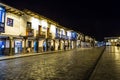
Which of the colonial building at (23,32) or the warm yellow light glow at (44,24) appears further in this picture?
the warm yellow light glow at (44,24)

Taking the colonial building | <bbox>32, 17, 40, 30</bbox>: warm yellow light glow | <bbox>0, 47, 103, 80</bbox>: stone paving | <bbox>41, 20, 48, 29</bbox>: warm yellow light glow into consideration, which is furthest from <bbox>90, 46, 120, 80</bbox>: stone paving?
<bbox>41, 20, 48, 29</bbox>: warm yellow light glow

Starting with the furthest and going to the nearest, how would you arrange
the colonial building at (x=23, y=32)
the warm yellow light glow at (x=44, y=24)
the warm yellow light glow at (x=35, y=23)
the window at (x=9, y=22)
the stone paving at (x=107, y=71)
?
the warm yellow light glow at (x=44, y=24) → the warm yellow light glow at (x=35, y=23) → the window at (x=9, y=22) → the colonial building at (x=23, y=32) → the stone paving at (x=107, y=71)

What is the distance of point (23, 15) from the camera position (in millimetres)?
37938

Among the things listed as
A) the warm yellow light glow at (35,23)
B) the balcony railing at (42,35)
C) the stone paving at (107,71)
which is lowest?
the stone paving at (107,71)

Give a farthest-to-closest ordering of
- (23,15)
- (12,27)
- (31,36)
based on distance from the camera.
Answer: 1. (31,36)
2. (23,15)
3. (12,27)

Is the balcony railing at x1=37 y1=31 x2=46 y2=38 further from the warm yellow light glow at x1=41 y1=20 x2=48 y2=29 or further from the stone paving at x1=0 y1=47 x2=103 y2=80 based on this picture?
the stone paving at x1=0 y1=47 x2=103 y2=80

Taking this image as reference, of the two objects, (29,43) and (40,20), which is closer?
(29,43)

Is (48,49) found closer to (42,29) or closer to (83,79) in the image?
(42,29)

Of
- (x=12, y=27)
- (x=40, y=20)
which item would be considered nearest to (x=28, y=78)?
(x=12, y=27)

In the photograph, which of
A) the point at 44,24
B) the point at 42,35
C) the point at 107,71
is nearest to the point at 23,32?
the point at 42,35

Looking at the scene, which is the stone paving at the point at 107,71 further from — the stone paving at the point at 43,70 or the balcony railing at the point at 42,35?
the balcony railing at the point at 42,35

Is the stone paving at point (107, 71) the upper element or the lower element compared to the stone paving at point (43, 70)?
upper

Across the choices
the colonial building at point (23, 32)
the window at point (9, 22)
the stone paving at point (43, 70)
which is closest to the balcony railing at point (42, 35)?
the colonial building at point (23, 32)

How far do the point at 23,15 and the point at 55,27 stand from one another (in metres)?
21.3
